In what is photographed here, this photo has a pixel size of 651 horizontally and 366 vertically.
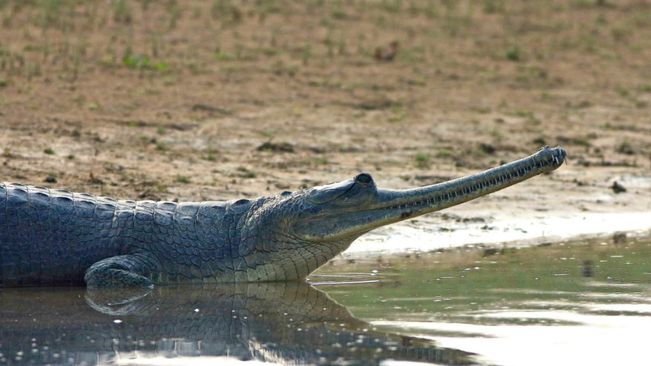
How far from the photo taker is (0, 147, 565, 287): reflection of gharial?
27.1ft

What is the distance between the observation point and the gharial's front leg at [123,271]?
8141 mm

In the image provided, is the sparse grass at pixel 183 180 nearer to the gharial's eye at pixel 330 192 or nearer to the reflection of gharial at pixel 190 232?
the reflection of gharial at pixel 190 232

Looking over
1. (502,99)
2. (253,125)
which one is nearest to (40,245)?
(253,125)

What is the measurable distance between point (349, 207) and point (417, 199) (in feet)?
1.45

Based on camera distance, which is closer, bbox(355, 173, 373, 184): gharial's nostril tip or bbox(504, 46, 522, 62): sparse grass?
bbox(355, 173, 373, 184): gharial's nostril tip

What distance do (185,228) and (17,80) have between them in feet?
16.5

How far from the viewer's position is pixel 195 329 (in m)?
7.02

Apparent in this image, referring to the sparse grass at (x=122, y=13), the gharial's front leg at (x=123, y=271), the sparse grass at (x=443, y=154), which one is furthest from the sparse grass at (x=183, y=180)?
the sparse grass at (x=122, y=13)

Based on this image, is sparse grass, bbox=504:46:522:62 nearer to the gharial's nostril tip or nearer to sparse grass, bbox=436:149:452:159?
sparse grass, bbox=436:149:452:159

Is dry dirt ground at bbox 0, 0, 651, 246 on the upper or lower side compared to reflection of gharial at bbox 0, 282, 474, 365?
upper

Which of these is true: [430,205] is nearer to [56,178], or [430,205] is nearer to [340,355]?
[340,355]

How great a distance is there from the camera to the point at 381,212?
834 centimetres

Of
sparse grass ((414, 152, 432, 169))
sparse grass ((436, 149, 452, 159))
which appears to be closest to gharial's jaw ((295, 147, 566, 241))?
sparse grass ((414, 152, 432, 169))

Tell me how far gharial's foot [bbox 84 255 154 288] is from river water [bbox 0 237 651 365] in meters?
0.09
